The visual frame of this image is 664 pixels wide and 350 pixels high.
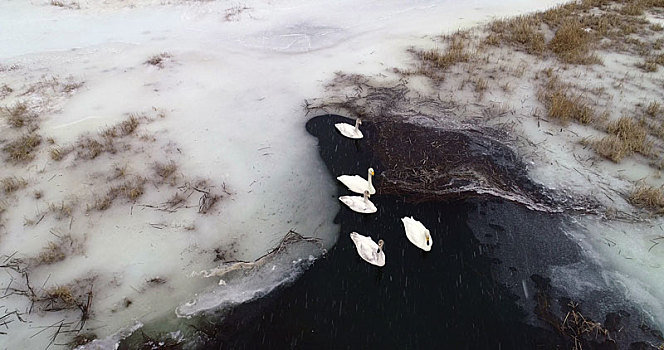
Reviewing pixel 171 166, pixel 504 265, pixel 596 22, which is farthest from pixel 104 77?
pixel 596 22

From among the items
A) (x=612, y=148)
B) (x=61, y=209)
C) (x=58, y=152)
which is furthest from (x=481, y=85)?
(x=58, y=152)

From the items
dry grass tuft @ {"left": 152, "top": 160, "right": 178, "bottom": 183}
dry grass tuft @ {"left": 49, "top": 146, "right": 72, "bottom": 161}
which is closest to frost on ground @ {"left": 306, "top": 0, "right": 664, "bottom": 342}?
dry grass tuft @ {"left": 152, "top": 160, "right": 178, "bottom": 183}

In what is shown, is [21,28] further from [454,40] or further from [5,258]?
[454,40]

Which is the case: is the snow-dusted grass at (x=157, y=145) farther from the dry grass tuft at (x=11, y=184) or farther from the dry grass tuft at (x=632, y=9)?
the dry grass tuft at (x=632, y=9)

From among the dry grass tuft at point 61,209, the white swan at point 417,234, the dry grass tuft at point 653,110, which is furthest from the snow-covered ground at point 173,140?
the dry grass tuft at point 653,110

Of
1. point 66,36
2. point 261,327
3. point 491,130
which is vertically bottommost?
point 261,327

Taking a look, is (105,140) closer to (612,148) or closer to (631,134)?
(612,148)
